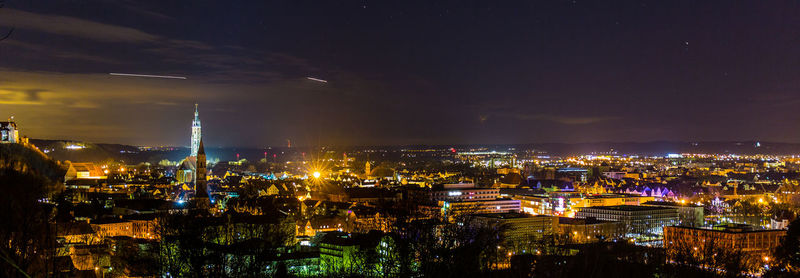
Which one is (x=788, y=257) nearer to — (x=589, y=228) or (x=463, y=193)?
(x=589, y=228)

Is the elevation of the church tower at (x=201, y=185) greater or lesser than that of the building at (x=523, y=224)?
greater

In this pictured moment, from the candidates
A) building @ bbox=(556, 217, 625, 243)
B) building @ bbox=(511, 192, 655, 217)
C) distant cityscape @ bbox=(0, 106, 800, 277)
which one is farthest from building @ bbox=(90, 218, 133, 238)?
building @ bbox=(511, 192, 655, 217)

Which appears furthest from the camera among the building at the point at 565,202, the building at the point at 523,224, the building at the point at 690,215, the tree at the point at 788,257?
the building at the point at 565,202

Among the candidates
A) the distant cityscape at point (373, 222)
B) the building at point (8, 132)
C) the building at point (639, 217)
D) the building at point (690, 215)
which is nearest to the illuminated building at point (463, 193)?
the distant cityscape at point (373, 222)

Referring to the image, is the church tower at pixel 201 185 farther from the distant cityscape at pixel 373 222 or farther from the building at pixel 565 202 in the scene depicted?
the building at pixel 565 202

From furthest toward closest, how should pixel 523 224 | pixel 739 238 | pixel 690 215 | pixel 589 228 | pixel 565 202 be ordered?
pixel 565 202 < pixel 690 215 < pixel 589 228 < pixel 523 224 < pixel 739 238

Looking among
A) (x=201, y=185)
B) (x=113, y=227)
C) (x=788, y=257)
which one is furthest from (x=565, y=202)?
(x=113, y=227)

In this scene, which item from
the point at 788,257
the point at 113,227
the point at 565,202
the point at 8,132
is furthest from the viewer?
the point at 565,202
